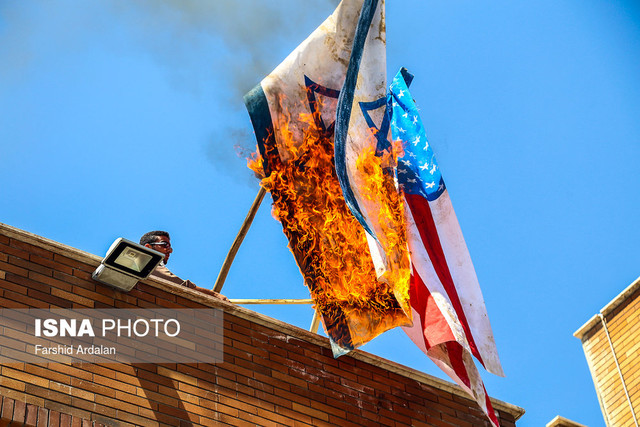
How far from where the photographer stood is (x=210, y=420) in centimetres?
916

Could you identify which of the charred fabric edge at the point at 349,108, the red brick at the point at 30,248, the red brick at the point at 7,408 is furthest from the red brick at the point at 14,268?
the charred fabric edge at the point at 349,108

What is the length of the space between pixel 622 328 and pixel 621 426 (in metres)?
1.68

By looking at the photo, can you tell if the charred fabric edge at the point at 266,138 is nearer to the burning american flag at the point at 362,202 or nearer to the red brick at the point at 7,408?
the burning american flag at the point at 362,202

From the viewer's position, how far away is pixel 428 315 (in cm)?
1066

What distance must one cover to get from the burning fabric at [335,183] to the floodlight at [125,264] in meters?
2.06

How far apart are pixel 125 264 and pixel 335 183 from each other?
2.83 metres

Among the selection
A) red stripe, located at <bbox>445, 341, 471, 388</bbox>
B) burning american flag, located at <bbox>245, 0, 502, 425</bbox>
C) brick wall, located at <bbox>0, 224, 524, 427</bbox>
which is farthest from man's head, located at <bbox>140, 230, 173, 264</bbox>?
red stripe, located at <bbox>445, 341, 471, 388</bbox>

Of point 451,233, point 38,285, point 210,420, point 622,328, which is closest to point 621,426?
point 622,328

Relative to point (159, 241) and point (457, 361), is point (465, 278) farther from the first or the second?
point (159, 241)

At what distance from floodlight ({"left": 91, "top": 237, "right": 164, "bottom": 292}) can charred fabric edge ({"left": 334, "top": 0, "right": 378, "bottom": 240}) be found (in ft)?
6.87

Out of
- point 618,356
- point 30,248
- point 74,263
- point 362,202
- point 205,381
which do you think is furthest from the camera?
point 618,356

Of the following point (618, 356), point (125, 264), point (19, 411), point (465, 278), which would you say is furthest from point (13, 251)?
point (618, 356)

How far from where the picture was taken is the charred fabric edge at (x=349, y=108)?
10.3 metres

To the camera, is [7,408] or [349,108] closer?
[7,408]
